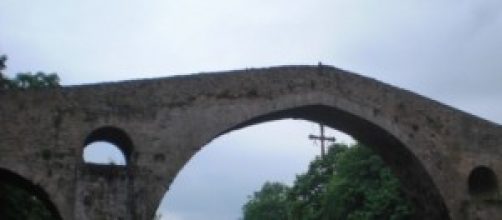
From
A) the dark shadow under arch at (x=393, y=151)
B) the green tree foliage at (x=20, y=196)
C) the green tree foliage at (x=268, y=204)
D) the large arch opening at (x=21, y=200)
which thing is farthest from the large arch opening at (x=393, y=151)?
the green tree foliage at (x=268, y=204)

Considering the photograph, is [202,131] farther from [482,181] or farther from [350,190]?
[350,190]

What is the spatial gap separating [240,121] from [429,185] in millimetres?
4472

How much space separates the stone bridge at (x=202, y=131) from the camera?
1218 cm

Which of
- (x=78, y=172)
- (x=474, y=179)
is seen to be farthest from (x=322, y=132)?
(x=78, y=172)

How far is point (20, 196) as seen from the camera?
52.5ft

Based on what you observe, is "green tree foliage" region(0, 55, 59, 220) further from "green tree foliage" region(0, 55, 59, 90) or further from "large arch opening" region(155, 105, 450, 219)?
"large arch opening" region(155, 105, 450, 219)

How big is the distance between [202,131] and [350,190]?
11.9m

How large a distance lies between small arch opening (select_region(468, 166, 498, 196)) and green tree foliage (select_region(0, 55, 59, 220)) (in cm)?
908

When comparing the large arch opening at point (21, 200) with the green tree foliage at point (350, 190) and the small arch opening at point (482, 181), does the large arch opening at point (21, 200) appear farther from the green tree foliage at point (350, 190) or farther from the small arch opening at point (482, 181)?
the small arch opening at point (482, 181)

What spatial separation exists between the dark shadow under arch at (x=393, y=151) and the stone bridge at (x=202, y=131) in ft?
0.09

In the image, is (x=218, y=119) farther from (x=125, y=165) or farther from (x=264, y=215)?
(x=264, y=215)

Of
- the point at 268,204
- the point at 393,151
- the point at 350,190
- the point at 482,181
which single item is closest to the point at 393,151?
the point at 393,151

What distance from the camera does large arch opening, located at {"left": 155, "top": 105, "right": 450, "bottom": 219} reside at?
1507 centimetres

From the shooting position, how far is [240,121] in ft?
45.4
